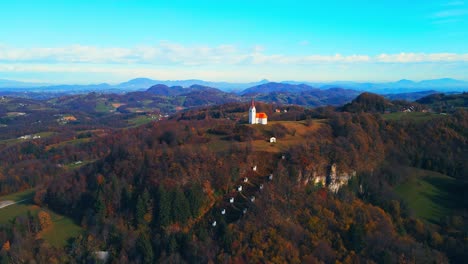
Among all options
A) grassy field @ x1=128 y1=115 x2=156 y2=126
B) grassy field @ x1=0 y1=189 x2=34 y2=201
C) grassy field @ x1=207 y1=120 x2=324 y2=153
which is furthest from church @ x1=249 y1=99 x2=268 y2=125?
grassy field @ x1=128 y1=115 x2=156 y2=126

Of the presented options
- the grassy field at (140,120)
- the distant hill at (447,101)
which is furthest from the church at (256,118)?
the grassy field at (140,120)

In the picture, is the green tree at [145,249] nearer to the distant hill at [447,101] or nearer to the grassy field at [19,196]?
the grassy field at [19,196]

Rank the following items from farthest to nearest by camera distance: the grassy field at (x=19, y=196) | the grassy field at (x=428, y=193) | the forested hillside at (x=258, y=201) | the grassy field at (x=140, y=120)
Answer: the grassy field at (x=140, y=120)
the grassy field at (x=19, y=196)
the grassy field at (x=428, y=193)
the forested hillside at (x=258, y=201)

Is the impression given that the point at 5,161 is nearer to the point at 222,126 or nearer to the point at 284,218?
the point at 222,126

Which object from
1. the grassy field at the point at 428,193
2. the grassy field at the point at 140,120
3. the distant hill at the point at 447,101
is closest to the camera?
the grassy field at the point at 428,193

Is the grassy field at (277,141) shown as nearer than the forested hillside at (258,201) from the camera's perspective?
No

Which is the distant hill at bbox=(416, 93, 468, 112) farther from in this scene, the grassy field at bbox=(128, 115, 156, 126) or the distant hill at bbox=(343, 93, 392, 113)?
the grassy field at bbox=(128, 115, 156, 126)

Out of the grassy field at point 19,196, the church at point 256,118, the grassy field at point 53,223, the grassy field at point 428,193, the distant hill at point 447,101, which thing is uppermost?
the distant hill at point 447,101
